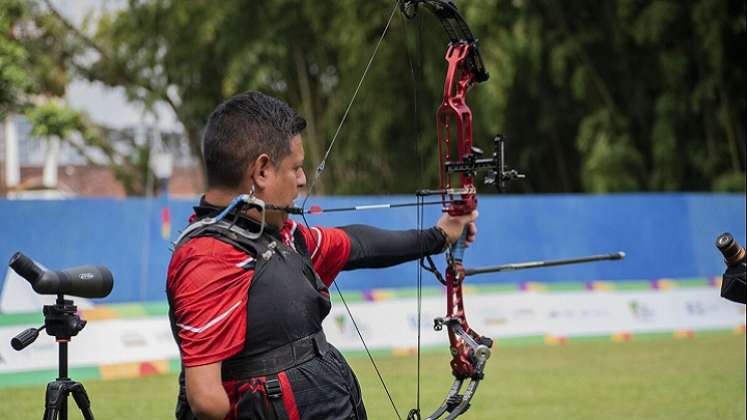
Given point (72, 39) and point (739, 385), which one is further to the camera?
point (72, 39)

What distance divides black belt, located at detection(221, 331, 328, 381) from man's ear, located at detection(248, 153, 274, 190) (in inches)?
15.3

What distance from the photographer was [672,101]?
15.6 m

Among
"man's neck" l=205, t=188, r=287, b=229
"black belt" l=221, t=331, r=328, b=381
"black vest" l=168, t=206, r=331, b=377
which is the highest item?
"man's neck" l=205, t=188, r=287, b=229

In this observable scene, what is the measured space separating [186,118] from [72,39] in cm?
288

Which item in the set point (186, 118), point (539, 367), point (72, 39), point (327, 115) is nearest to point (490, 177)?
point (539, 367)

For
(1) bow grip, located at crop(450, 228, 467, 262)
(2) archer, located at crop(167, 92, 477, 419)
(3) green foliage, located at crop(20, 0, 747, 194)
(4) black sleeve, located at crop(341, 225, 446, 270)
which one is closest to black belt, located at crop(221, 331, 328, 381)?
(2) archer, located at crop(167, 92, 477, 419)

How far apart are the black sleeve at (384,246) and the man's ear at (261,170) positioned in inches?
23.1

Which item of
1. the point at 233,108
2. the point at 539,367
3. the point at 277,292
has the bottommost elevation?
the point at 539,367

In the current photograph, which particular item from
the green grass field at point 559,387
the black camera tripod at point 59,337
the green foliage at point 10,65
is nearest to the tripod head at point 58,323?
the black camera tripod at point 59,337

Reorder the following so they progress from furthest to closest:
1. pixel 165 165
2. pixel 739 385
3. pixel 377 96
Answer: pixel 377 96 → pixel 165 165 → pixel 739 385

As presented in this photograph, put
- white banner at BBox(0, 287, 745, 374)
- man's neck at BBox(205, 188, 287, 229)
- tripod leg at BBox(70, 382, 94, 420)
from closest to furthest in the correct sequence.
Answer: man's neck at BBox(205, 188, 287, 229)
tripod leg at BBox(70, 382, 94, 420)
white banner at BBox(0, 287, 745, 374)

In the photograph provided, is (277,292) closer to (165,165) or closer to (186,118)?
(165,165)

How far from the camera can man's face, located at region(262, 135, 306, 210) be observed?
2.55 m

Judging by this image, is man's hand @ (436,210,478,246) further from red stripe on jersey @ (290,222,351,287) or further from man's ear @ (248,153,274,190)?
man's ear @ (248,153,274,190)
